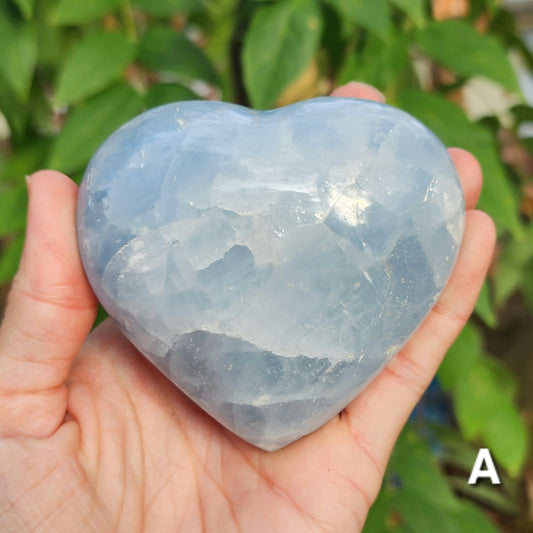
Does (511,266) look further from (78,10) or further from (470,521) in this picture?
(78,10)

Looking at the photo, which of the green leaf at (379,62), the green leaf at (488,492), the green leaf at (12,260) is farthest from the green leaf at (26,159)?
the green leaf at (488,492)

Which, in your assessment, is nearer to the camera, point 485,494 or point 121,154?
point 121,154

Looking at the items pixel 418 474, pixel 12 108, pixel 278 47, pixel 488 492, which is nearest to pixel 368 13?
pixel 278 47

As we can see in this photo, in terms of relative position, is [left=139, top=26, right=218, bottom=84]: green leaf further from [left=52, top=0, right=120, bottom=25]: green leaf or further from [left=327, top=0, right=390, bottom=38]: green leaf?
[left=327, top=0, right=390, bottom=38]: green leaf

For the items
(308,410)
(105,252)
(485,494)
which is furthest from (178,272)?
(485,494)

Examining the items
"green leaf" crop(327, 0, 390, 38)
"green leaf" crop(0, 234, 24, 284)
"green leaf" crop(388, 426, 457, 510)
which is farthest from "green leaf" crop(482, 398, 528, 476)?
"green leaf" crop(0, 234, 24, 284)

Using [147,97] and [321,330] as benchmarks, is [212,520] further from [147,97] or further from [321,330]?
[147,97]

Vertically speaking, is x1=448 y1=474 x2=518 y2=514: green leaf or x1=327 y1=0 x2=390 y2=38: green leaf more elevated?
x1=327 y1=0 x2=390 y2=38: green leaf
